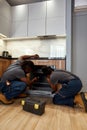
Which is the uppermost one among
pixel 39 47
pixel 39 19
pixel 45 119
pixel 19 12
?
pixel 19 12

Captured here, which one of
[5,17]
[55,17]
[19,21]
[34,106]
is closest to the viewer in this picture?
[34,106]

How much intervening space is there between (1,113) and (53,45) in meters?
2.70

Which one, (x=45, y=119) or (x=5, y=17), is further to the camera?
(x=5, y=17)

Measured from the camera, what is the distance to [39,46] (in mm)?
4141

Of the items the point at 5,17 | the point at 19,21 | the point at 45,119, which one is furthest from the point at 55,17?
the point at 45,119

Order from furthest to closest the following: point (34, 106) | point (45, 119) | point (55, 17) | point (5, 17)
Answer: point (5, 17)
point (55, 17)
point (34, 106)
point (45, 119)

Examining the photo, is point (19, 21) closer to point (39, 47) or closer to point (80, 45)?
point (39, 47)

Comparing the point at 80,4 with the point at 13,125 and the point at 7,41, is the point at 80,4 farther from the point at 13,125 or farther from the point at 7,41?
the point at 13,125

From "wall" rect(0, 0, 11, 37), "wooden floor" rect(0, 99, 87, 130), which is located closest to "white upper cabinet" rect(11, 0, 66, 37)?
"wall" rect(0, 0, 11, 37)

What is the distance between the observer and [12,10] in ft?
13.6

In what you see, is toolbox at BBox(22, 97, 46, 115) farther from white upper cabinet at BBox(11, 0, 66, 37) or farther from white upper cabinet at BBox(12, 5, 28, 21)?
white upper cabinet at BBox(12, 5, 28, 21)

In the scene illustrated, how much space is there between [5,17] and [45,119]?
3.30 meters

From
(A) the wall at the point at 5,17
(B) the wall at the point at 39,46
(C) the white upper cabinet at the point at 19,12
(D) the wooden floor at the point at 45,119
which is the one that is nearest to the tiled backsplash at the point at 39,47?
(B) the wall at the point at 39,46

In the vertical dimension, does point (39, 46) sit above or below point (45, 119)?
above
